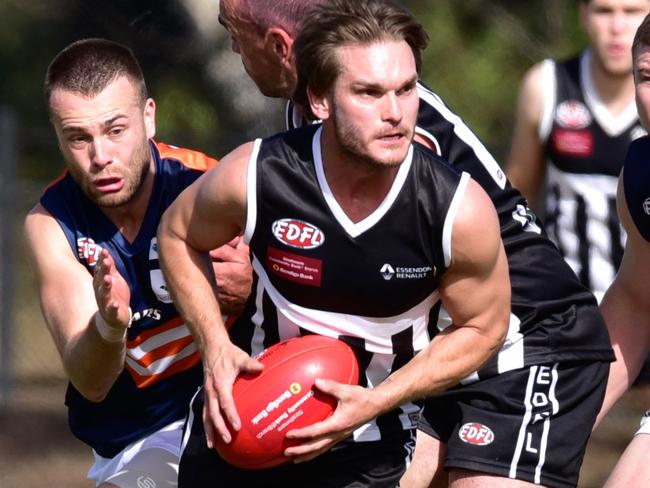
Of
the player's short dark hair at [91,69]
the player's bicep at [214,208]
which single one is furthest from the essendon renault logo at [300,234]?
the player's short dark hair at [91,69]

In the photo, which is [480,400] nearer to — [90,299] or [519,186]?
[90,299]

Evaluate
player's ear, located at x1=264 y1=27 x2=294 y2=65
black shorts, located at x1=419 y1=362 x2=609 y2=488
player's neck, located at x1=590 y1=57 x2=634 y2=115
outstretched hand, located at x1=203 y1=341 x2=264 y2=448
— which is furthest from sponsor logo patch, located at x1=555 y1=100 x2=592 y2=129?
outstretched hand, located at x1=203 y1=341 x2=264 y2=448

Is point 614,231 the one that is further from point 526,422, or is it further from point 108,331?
point 108,331

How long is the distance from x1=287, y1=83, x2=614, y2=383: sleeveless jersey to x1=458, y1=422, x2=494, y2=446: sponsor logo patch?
16 cm

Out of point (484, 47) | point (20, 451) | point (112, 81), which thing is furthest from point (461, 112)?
point (112, 81)

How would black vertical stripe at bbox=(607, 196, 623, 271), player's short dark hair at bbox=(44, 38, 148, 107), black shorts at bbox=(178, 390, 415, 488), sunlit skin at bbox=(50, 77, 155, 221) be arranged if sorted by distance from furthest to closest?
1. black vertical stripe at bbox=(607, 196, 623, 271)
2. player's short dark hair at bbox=(44, 38, 148, 107)
3. sunlit skin at bbox=(50, 77, 155, 221)
4. black shorts at bbox=(178, 390, 415, 488)

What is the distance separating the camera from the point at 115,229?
4.96 metres

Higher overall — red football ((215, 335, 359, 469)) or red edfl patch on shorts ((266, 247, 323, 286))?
red edfl patch on shorts ((266, 247, 323, 286))

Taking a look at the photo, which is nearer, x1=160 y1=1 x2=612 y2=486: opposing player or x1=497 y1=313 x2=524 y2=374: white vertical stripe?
x1=160 y1=1 x2=612 y2=486: opposing player

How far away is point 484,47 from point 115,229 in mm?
7681

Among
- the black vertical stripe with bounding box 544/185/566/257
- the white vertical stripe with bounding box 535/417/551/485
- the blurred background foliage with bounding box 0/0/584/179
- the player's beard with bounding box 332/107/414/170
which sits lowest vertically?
the blurred background foliage with bounding box 0/0/584/179

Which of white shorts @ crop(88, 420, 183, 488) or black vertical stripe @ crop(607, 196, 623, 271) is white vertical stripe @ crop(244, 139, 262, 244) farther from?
black vertical stripe @ crop(607, 196, 623, 271)

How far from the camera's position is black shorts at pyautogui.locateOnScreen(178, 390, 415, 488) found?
14.9ft

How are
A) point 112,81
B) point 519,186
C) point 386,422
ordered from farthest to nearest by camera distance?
point 519,186 < point 112,81 < point 386,422
